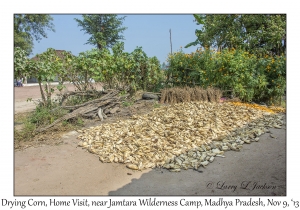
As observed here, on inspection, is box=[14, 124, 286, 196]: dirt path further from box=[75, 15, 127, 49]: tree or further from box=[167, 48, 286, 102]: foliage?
box=[75, 15, 127, 49]: tree

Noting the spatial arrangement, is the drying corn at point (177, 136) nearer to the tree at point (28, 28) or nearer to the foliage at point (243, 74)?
the foliage at point (243, 74)

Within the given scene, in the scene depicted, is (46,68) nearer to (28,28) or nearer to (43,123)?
(43,123)

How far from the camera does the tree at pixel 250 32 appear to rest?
10695 millimetres

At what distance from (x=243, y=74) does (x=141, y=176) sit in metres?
5.39

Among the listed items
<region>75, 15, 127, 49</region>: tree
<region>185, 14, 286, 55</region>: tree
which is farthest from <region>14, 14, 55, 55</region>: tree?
<region>185, 14, 286, 55</region>: tree

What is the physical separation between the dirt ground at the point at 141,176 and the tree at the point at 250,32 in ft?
29.7

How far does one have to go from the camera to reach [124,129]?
420cm

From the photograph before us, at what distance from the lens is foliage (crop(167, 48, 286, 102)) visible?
270 inches

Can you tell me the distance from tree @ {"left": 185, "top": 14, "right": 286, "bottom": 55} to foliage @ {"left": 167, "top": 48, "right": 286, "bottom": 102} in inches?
156

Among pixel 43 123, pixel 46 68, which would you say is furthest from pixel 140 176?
pixel 46 68

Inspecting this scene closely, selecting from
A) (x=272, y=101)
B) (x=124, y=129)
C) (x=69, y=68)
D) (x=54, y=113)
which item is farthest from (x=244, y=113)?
(x=69, y=68)

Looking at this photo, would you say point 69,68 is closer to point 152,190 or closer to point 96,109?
point 96,109

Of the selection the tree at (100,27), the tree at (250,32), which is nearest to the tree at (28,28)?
the tree at (100,27)

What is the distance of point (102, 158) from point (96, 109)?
229cm
